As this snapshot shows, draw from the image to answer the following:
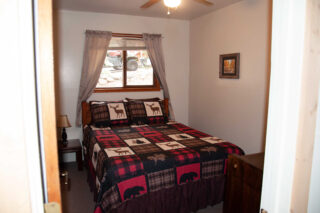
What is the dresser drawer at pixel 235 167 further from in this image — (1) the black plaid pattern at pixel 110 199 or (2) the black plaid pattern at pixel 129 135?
(2) the black plaid pattern at pixel 129 135

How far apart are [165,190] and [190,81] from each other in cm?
278

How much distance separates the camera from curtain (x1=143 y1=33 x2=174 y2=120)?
4.35 meters

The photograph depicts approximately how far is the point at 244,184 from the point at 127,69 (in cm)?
312

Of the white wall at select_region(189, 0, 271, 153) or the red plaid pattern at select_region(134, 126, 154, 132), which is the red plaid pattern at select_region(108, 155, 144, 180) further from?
the white wall at select_region(189, 0, 271, 153)

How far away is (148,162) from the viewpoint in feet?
7.89

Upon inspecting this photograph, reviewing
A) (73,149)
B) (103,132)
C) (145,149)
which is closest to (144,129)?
(103,132)

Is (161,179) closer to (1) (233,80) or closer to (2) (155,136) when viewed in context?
(2) (155,136)

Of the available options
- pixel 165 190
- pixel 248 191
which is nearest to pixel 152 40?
pixel 165 190

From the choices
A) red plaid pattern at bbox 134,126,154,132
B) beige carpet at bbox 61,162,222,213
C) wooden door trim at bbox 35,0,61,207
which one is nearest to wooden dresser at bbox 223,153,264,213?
beige carpet at bbox 61,162,222,213

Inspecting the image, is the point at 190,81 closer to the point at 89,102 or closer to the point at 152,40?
the point at 152,40

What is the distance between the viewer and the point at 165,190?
7.99ft

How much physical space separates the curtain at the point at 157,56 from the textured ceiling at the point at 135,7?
394 mm

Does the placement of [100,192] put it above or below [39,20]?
below

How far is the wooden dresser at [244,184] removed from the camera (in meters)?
1.70
